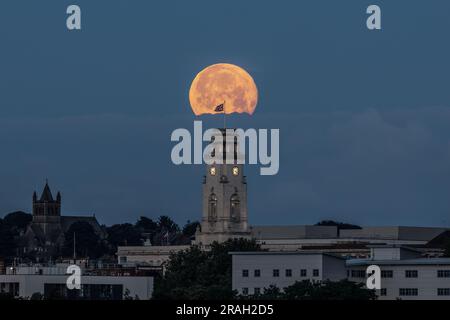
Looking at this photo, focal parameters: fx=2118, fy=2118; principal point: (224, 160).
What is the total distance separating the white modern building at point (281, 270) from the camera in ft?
571

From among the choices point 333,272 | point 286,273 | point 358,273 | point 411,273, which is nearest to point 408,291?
point 411,273

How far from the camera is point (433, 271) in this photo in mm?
167000

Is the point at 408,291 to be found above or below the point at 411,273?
below

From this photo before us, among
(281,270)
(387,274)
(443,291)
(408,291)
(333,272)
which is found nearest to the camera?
(443,291)

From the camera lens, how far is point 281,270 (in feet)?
575

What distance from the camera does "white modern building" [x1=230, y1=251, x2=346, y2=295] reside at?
571ft

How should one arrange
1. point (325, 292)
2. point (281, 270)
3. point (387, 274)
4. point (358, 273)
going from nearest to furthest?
1. point (325, 292)
2. point (387, 274)
3. point (281, 270)
4. point (358, 273)

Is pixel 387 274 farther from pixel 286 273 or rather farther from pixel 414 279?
pixel 286 273

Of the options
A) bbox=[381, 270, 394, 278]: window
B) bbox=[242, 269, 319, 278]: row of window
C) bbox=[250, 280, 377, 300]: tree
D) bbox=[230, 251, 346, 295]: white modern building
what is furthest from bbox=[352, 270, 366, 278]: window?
bbox=[250, 280, 377, 300]: tree

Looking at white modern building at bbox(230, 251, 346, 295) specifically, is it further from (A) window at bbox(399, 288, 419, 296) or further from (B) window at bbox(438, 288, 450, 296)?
(B) window at bbox(438, 288, 450, 296)

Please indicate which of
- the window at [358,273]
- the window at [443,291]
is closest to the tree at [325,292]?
the window at [443,291]

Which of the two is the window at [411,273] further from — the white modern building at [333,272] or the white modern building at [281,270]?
the white modern building at [281,270]
